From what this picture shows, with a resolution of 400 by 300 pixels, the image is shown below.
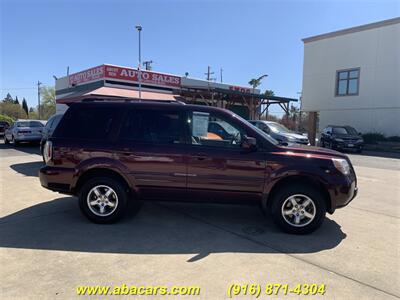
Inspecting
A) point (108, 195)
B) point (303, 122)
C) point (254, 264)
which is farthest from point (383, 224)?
point (303, 122)

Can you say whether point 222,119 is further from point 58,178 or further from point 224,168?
point 58,178

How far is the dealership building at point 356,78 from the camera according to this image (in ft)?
74.7

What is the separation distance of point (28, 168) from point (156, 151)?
731cm

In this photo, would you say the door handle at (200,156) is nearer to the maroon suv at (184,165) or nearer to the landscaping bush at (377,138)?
the maroon suv at (184,165)

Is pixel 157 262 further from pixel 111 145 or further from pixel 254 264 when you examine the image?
pixel 111 145

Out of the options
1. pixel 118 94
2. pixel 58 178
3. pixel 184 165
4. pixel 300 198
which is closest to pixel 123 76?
pixel 118 94

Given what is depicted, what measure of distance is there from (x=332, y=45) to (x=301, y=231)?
25.8m

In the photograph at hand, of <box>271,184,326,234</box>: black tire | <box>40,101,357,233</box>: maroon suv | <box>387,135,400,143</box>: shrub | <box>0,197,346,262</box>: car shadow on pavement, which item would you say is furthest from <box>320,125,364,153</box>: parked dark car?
<box>271,184,326,234</box>: black tire

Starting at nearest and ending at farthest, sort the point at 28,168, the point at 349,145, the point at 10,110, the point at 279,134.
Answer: the point at 28,168 → the point at 279,134 → the point at 349,145 → the point at 10,110

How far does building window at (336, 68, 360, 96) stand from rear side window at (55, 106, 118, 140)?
2478 centimetres

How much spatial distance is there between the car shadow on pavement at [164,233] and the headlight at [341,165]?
0.96 m

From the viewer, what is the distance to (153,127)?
4.82 metres

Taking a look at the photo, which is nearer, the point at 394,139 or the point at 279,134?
the point at 279,134

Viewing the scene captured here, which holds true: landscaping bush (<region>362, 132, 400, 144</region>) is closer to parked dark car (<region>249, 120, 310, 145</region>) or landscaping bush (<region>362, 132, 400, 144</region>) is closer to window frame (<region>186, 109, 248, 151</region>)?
parked dark car (<region>249, 120, 310, 145</region>)
